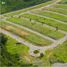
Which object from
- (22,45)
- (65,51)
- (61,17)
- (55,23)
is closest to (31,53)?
(22,45)

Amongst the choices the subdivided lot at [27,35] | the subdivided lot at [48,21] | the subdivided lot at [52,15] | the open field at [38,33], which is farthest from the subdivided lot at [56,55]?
the subdivided lot at [52,15]

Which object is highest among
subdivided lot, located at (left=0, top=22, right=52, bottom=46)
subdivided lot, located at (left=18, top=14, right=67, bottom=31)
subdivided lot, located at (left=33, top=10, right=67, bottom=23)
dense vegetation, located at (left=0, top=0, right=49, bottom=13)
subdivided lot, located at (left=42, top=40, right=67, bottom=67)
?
dense vegetation, located at (left=0, top=0, right=49, bottom=13)

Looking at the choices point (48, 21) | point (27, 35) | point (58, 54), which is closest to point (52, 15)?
point (48, 21)

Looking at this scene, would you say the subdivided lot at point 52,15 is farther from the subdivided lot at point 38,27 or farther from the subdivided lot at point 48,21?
the subdivided lot at point 38,27

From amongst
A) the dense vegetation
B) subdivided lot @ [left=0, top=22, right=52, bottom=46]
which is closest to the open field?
subdivided lot @ [left=0, top=22, right=52, bottom=46]

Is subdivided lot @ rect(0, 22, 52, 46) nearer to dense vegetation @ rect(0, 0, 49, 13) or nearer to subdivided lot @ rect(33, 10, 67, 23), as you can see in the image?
dense vegetation @ rect(0, 0, 49, 13)

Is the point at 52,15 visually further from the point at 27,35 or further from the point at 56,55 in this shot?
the point at 56,55

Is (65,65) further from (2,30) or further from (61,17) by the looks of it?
(61,17)
